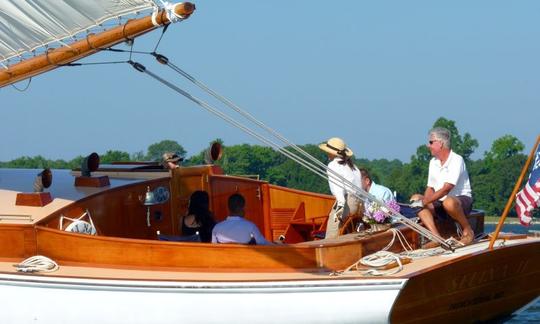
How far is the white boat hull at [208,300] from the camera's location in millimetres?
11461

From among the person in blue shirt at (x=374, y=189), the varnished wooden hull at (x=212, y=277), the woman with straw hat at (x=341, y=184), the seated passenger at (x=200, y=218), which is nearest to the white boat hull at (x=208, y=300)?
the varnished wooden hull at (x=212, y=277)

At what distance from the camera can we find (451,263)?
11977 mm

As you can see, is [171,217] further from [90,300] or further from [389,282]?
[389,282]

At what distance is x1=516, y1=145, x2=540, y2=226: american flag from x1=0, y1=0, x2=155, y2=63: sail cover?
12.8 feet

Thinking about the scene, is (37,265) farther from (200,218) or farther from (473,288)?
(473,288)

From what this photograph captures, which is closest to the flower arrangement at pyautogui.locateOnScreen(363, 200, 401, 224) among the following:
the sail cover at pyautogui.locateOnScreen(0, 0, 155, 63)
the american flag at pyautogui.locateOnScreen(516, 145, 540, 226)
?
the american flag at pyautogui.locateOnScreen(516, 145, 540, 226)

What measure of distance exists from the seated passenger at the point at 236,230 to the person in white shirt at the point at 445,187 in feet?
5.70

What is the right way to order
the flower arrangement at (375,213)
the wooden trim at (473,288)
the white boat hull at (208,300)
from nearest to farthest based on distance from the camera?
1. the white boat hull at (208,300)
2. the wooden trim at (473,288)
3. the flower arrangement at (375,213)

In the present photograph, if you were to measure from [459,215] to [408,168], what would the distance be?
54109 millimetres

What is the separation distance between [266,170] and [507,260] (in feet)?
117

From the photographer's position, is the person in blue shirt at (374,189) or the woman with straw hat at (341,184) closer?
the woman with straw hat at (341,184)

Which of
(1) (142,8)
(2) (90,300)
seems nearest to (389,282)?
(2) (90,300)

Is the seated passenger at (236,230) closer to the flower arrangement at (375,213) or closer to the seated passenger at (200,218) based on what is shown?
the seated passenger at (200,218)

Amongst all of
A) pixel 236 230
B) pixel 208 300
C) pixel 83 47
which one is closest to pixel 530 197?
pixel 236 230
